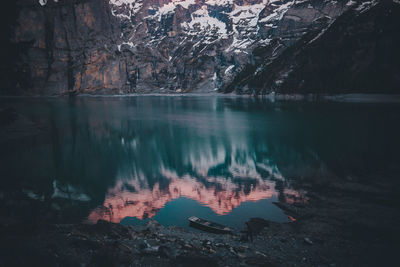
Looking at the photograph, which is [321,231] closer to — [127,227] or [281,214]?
[281,214]

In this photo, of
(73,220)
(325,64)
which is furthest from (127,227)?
(325,64)

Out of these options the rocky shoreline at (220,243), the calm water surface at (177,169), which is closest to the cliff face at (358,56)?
the calm water surface at (177,169)

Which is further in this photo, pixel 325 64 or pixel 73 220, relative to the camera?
pixel 325 64

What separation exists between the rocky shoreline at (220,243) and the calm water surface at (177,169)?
1890mm

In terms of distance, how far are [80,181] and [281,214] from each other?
A: 16401mm

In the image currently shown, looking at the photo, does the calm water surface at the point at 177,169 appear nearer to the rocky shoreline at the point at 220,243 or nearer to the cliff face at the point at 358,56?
the rocky shoreline at the point at 220,243

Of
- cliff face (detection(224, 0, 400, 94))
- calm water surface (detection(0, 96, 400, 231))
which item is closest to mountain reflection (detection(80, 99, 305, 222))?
calm water surface (detection(0, 96, 400, 231))

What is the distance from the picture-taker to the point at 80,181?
24.1m

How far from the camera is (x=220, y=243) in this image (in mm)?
12820

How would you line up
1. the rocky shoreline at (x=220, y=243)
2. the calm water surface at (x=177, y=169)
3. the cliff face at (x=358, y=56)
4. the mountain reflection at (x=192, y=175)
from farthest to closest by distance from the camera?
the cliff face at (x=358, y=56) < the mountain reflection at (x=192, y=175) < the calm water surface at (x=177, y=169) < the rocky shoreline at (x=220, y=243)

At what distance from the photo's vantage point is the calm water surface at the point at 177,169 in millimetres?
18125

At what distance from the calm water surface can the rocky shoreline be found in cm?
189

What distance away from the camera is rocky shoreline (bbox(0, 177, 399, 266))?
11062 mm

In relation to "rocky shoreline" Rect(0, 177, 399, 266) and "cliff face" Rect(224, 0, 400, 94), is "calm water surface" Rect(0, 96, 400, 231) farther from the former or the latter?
"cliff face" Rect(224, 0, 400, 94)
